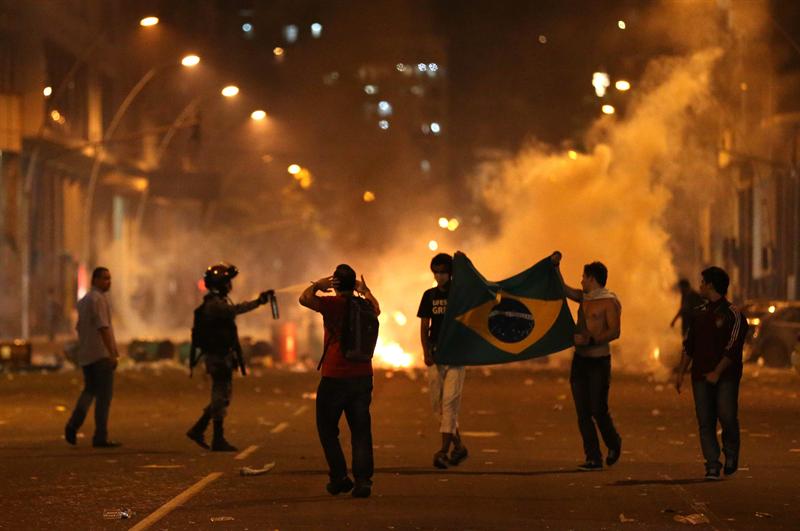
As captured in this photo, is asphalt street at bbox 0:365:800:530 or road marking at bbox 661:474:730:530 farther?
asphalt street at bbox 0:365:800:530

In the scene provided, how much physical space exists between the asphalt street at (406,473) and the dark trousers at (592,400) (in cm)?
27

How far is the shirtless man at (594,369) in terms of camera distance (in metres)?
12.6

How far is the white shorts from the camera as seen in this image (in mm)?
12758

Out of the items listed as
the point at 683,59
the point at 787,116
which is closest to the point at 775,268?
the point at 787,116

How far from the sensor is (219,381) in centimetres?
1459

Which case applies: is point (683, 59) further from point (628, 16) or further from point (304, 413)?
point (304, 413)

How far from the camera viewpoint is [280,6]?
138875 mm

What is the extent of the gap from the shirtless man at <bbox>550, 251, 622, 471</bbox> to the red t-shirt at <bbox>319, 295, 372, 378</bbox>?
2370 mm

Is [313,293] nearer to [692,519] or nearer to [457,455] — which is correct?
[457,455]

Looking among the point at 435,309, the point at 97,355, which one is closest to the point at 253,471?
the point at 435,309

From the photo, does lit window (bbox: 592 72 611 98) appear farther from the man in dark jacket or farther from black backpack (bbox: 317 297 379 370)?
black backpack (bbox: 317 297 379 370)

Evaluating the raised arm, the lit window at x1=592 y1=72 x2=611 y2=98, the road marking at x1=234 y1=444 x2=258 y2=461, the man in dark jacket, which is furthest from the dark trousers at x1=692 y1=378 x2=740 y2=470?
the lit window at x1=592 y1=72 x2=611 y2=98

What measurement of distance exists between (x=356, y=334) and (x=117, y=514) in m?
2.13

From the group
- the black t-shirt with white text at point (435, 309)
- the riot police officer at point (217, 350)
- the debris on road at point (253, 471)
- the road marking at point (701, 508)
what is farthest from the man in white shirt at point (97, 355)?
the road marking at point (701, 508)
